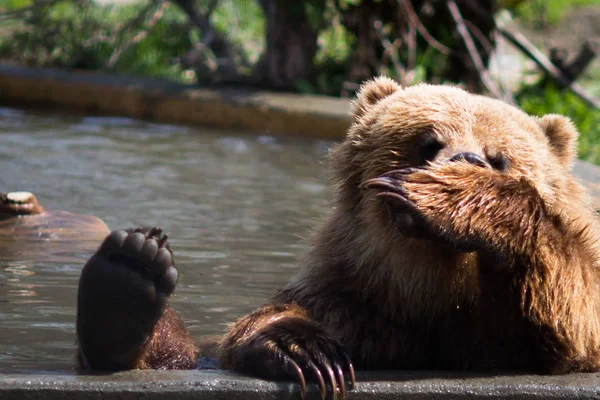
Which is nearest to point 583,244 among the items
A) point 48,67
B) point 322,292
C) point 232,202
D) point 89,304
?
point 322,292

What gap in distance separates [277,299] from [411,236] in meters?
0.84

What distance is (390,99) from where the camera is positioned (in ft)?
11.6

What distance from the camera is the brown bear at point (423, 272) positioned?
2795mm

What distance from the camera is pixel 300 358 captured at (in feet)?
9.27

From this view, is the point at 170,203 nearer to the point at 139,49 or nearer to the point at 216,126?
the point at 216,126

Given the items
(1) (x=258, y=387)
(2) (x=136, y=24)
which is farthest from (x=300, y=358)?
(2) (x=136, y=24)

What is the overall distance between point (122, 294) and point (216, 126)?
6382 mm

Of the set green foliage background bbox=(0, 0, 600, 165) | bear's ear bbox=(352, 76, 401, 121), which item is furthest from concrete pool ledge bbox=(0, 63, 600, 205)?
bear's ear bbox=(352, 76, 401, 121)

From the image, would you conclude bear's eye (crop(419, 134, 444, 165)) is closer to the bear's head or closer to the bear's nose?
the bear's head

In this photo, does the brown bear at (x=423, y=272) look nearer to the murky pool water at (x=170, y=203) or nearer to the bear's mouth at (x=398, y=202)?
the bear's mouth at (x=398, y=202)

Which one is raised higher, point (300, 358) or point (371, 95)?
point (371, 95)

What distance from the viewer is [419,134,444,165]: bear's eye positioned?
3189 mm

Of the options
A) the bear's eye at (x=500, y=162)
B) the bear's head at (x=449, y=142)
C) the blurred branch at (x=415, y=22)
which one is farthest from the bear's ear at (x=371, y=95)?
the blurred branch at (x=415, y=22)

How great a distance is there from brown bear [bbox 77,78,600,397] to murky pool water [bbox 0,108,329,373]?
0.53m
